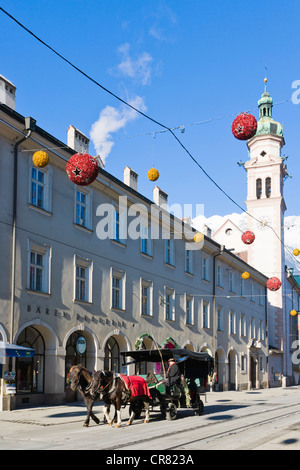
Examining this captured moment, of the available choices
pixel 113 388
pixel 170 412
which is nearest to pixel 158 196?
pixel 170 412

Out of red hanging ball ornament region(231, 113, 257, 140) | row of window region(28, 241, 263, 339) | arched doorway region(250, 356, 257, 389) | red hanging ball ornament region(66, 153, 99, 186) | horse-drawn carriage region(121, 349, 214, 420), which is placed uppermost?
red hanging ball ornament region(231, 113, 257, 140)

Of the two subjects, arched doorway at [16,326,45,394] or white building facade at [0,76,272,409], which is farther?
arched doorway at [16,326,45,394]

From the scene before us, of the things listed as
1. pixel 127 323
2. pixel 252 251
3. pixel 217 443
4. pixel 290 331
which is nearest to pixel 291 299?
pixel 290 331

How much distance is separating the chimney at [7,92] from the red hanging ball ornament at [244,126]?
393 inches

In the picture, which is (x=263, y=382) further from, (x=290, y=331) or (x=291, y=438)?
(x=291, y=438)

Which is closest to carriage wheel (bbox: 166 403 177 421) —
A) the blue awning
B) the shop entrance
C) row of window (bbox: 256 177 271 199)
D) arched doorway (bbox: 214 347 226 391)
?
the blue awning

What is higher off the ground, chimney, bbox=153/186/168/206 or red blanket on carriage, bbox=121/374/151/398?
chimney, bbox=153/186/168/206

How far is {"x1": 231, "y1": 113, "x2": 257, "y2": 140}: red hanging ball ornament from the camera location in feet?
49.6

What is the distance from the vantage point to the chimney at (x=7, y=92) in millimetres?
21688

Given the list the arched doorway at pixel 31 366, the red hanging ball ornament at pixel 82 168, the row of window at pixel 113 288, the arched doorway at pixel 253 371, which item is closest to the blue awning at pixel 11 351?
the arched doorway at pixel 31 366

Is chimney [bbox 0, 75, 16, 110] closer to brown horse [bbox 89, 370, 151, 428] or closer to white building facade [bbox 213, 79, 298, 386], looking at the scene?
brown horse [bbox 89, 370, 151, 428]

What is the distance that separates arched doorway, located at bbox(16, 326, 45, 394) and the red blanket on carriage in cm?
646

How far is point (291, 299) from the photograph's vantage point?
68000 mm

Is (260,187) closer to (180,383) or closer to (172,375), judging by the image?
(180,383)
